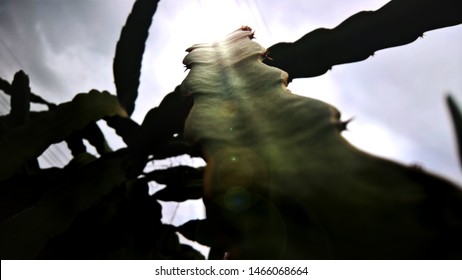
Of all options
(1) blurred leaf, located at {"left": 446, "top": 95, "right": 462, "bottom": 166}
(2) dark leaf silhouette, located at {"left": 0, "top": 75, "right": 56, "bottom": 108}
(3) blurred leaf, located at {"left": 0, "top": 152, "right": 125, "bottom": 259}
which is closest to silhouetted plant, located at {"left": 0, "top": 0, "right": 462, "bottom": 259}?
(3) blurred leaf, located at {"left": 0, "top": 152, "right": 125, "bottom": 259}

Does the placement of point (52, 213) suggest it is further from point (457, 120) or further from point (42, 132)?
point (457, 120)

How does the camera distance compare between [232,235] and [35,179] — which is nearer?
[232,235]

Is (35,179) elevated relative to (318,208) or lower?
elevated

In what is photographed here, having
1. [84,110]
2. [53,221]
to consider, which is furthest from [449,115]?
[84,110]

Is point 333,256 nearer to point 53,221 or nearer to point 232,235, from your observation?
point 232,235

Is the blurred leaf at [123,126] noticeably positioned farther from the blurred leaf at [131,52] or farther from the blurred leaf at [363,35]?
the blurred leaf at [363,35]
